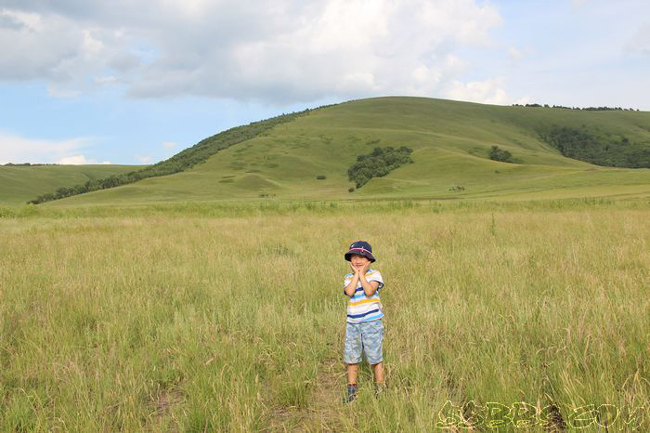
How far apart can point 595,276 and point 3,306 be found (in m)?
8.91

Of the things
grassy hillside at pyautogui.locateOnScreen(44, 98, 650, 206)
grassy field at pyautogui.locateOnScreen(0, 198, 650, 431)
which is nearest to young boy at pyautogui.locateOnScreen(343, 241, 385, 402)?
grassy field at pyautogui.locateOnScreen(0, 198, 650, 431)

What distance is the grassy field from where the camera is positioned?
10.1 ft

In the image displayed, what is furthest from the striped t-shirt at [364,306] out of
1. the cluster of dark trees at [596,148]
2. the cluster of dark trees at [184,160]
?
the cluster of dark trees at [596,148]

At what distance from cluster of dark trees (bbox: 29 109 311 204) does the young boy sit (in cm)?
9796

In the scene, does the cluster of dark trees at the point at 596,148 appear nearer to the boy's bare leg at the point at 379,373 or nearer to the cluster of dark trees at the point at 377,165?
the cluster of dark trees at the point at 377,165

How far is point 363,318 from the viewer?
362cm

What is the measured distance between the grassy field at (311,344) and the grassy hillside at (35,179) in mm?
104023

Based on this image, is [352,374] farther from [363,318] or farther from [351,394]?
[363,318]

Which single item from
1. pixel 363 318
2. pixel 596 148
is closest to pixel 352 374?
pixel 363 318

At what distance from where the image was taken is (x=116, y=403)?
11.1ft

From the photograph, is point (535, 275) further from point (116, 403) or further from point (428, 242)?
point (116, 403)

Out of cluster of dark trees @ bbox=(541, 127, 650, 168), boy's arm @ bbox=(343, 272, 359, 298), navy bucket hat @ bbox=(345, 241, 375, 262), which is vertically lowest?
boy's arm @ bbox=(343, 272, 359, 298)

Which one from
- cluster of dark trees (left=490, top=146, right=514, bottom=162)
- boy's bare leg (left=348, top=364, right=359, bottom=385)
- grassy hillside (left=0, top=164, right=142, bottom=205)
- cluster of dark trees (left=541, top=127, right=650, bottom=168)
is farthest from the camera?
cluster of dark trees (left=541, top=127, right=650, bottom=168)

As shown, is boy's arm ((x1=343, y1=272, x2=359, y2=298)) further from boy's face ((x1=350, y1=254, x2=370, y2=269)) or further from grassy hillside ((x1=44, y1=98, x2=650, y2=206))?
grassy hillside ((x1=44, y1=98, x2=650, y2=206))
